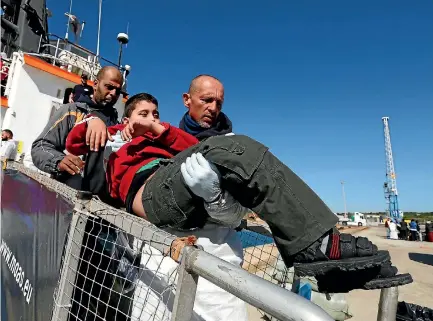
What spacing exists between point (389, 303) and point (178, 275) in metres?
1.05

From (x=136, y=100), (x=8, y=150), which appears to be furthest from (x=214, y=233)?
(x=8, y=150)

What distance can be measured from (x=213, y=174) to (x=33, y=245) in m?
1.46

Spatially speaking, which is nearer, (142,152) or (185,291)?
(185,291)

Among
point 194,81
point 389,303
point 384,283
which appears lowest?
point 389,303

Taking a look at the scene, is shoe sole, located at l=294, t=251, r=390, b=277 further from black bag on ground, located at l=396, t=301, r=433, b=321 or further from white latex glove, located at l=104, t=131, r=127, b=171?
white latex glove, located at l=104, t=131, r=127, b=171

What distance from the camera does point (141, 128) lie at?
5.84 feet

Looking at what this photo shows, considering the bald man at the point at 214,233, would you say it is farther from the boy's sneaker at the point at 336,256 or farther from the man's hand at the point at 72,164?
the man's hand at the point at 72,164

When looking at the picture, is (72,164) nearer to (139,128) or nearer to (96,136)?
(96,136)

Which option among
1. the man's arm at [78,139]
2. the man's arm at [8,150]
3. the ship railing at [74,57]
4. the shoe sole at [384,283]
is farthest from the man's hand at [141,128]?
the ship railing at [74,57]

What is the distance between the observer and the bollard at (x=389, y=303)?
4.63 feet

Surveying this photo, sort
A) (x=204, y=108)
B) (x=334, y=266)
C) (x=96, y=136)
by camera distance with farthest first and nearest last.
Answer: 1. (x=204, y=108)
2. (x=96, y=136)
3. (x=334, y=266)

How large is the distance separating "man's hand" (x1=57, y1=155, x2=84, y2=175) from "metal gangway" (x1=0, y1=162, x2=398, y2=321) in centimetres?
28

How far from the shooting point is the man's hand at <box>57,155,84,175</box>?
2.46m

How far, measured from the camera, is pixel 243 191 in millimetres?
1401
